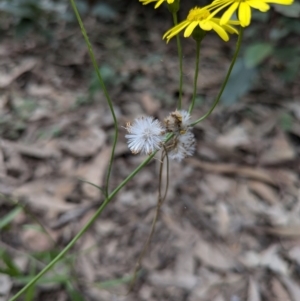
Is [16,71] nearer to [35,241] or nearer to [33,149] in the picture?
[33,149]

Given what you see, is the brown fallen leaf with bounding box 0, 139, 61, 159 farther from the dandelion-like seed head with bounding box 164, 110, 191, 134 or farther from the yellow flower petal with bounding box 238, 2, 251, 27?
the yellow flower petal with bounding box 238, 2, 251, 27

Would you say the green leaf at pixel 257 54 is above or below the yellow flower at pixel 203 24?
below

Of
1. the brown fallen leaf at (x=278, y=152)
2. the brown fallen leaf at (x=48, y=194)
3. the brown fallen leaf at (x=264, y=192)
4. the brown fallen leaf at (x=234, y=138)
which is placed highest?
the brown fallen leaf at (x=278, y=152)

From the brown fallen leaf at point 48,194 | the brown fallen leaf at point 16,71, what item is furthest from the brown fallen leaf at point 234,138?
the brown fallen leaf at point 16,71

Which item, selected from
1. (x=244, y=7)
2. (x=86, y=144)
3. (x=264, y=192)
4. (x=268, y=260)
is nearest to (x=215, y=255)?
(x=268, y=260)

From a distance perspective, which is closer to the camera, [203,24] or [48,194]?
[203,24]

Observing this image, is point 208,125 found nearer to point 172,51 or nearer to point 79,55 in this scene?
point 172,51

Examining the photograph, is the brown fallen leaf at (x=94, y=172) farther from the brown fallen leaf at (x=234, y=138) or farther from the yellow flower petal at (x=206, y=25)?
the yellow flower petal at (x=206, y=25)
